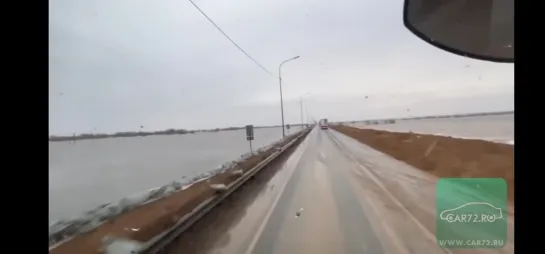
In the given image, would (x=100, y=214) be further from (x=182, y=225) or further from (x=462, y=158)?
(x=462, y=158)

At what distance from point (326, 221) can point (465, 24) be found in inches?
118

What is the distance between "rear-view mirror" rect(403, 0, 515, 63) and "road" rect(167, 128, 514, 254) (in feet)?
5.04

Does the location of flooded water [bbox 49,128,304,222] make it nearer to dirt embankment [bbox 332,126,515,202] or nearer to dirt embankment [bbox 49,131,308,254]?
dirt embankment [bbox 49,131,308,254]

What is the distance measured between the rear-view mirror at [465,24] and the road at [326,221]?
60.5 inches

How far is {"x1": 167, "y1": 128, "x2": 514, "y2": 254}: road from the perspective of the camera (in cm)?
443

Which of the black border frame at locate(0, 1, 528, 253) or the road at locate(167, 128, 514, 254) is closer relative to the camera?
the black border frame at locate(0, 1, 528, 253)

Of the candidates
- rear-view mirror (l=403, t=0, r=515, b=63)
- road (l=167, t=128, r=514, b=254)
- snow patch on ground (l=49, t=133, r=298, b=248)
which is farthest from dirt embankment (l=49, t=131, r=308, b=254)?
rear-view mirror (l=403, t=0, r=515, b=63)

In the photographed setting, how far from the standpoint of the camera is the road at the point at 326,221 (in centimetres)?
443

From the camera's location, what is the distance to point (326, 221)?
556 centimetres
